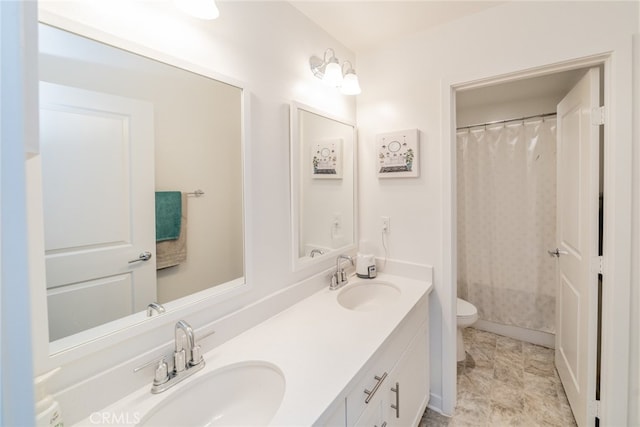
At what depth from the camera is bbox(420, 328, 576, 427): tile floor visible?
1646 mm

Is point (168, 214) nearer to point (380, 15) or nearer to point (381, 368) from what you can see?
point (381, 368)

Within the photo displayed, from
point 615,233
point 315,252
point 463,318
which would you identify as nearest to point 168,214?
point 315,252

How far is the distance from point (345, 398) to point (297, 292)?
66 cm

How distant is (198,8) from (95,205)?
2.36ft

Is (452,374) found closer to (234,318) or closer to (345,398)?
(345,398)

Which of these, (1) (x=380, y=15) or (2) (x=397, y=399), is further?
(1) (x=380, y=15)

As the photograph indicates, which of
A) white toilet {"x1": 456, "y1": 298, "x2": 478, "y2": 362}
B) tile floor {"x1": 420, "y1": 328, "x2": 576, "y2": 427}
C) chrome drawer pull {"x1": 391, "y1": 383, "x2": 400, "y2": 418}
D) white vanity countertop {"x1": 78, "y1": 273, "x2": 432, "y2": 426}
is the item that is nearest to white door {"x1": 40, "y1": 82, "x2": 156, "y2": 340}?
white vanity countertop {"x1": 78, "y1": 273, "x2": 432, "y2": 426}

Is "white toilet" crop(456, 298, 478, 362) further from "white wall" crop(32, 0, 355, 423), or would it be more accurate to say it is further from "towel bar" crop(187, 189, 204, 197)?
"towel bar" crop(187, 189, 204, 197)

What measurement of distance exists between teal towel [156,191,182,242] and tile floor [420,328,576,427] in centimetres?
179

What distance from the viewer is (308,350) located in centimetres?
99

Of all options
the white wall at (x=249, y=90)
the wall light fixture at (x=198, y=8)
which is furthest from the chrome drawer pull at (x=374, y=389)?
the wall light fixture at (x=198, y=8)

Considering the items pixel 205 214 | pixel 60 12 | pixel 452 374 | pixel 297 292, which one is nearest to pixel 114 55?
pixel 60 12

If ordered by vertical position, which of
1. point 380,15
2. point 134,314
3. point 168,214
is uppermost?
point 380,15

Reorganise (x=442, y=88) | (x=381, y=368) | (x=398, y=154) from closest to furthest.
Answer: (x=381, y=368) < (x=442, y=88) < (x=398, y=154)
